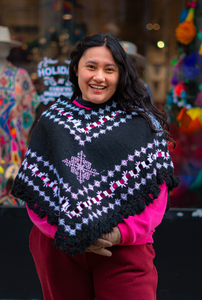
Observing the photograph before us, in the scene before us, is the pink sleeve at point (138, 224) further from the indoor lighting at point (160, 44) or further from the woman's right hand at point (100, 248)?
the indoor lighting at point (160, 44)

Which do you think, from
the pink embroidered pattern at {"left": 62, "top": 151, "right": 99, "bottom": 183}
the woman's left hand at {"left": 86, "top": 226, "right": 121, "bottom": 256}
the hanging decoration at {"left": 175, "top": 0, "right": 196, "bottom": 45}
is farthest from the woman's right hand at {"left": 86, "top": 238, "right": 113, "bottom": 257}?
the hanging decoration at {"left": 175, "top": 0, "right": 196, "bottom": 45}

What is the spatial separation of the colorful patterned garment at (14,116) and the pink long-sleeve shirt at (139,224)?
5.48ft

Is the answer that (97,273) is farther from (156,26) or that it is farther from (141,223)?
(156,26)

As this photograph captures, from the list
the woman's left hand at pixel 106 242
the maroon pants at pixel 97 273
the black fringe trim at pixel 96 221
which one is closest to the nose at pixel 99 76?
the black fringe trim at pixel 96 221

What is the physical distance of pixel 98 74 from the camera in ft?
5.27

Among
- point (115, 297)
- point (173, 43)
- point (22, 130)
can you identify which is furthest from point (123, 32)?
point (115, 297)

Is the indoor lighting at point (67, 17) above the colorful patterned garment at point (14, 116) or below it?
above

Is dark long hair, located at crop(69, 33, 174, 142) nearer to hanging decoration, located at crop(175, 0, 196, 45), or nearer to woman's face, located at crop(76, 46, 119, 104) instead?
woman's face, located at crop(76, 46, 119, 104)

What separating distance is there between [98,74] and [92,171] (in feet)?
1.55

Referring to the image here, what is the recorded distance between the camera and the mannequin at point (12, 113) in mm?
3201

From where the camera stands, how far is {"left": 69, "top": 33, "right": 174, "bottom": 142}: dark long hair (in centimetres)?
162

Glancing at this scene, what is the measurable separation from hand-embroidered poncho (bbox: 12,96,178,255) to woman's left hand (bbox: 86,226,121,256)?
0.09ft

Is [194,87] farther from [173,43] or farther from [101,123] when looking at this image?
[101,123]

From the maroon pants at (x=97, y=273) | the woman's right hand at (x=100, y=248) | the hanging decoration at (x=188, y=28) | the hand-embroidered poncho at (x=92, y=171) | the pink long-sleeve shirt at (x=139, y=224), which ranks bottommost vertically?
the maroon pants at (x=97, y=273)
